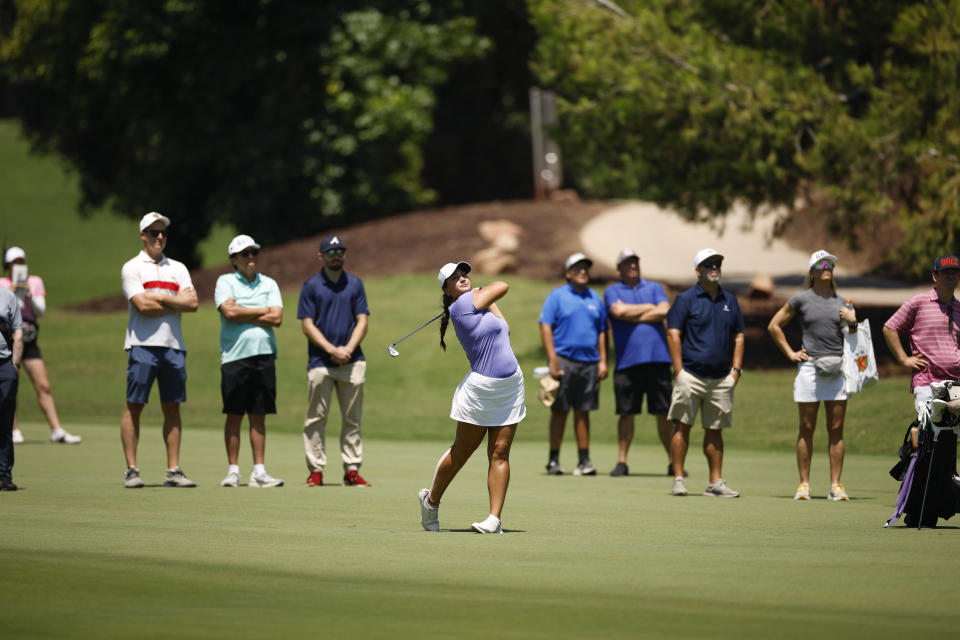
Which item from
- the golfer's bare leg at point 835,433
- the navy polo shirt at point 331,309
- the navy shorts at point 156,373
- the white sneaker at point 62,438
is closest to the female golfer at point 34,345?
the white sneaker at point 62,438

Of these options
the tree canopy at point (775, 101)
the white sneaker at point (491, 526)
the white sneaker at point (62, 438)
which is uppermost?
the tree canopy at point (775, 101)

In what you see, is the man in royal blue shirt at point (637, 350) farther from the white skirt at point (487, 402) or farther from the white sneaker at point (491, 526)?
the white sneaker at point (491, 526)

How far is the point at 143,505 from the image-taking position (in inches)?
410

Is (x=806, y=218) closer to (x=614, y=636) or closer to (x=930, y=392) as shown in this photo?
(x=930, y=392)

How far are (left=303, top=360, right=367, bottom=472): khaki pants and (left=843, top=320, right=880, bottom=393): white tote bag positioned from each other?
4.27m

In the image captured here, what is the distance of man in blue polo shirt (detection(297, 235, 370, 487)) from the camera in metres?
12.5

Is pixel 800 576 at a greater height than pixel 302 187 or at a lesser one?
lesser

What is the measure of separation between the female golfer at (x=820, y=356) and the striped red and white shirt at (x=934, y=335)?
51.0 inches

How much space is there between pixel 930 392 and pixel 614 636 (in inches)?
203

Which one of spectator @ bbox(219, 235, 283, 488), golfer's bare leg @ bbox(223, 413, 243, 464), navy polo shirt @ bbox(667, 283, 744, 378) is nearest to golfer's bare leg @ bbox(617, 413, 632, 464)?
navy polo shirt @ bbox(667, 283, 744, 378)

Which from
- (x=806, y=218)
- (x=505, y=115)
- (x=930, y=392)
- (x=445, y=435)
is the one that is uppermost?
(x=505, y=115)

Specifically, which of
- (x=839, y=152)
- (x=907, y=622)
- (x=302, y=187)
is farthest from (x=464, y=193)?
(x=907, y=622)

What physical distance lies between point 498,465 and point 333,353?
3573 millimetres

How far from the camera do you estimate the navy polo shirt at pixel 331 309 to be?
497 inches
